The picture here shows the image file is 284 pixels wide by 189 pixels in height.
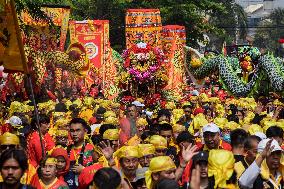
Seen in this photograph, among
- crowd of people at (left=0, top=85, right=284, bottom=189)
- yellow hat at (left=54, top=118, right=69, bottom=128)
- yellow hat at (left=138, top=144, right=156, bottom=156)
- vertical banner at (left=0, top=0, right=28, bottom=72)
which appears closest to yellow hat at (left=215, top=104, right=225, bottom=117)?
crowd of people at (left=0, top=85, right=284, bottom=189)

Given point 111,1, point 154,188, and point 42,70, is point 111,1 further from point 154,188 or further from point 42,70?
point 154,188

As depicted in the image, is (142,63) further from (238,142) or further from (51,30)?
(238,142)

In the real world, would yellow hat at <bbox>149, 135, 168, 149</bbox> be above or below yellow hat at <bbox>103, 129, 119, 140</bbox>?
below

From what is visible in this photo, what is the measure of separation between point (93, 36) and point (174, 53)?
2.79m

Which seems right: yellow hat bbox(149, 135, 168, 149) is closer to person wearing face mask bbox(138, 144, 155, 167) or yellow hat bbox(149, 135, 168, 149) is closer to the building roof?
person wearing face mask bbox(138, 144, 155, 167)

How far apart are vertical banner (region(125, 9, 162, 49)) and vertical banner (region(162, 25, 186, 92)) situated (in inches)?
75.2

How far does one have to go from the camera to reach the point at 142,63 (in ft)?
74.2

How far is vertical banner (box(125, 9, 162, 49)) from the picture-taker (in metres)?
24.5

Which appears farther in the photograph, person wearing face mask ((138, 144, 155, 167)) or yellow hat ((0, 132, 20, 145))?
yellow hat ((0, 132, 20, 145))

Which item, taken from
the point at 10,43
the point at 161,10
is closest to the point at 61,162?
the point at 10,43

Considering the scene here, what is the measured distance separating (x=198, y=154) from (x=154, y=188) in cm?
53

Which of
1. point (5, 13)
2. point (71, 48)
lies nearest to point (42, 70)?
point (71, 48)

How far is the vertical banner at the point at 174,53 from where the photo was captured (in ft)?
87.8

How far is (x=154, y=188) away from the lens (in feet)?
24.9
